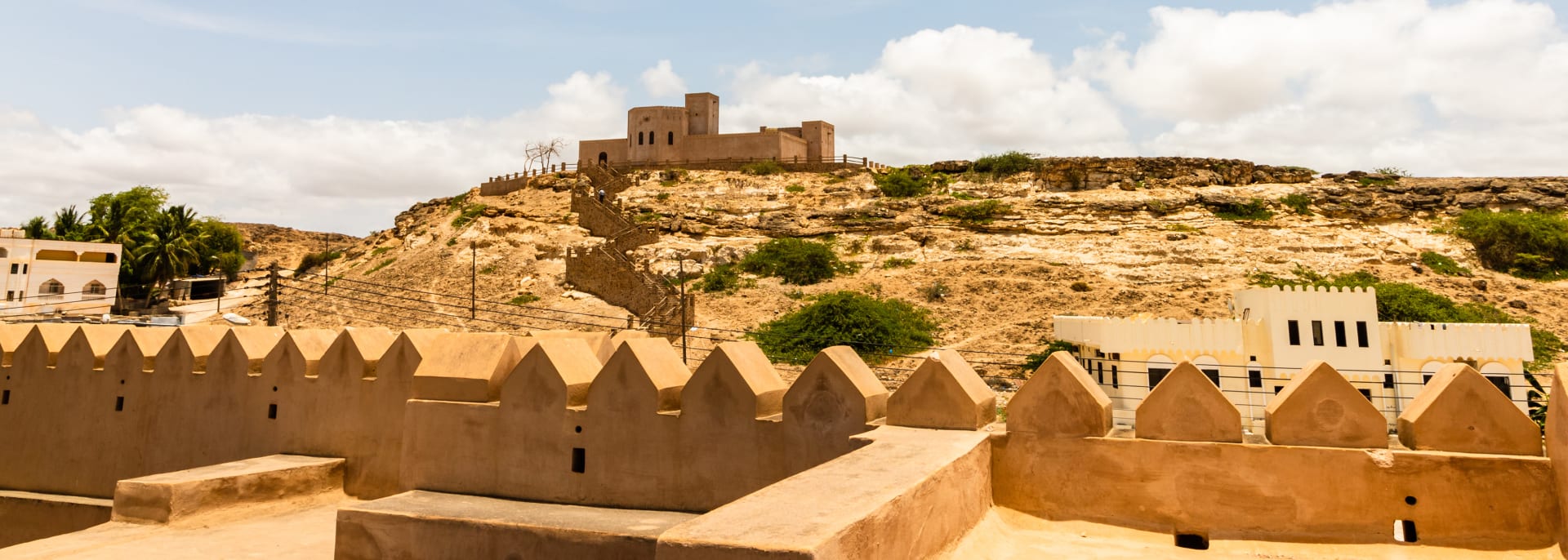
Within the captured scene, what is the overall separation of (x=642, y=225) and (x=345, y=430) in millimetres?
34589

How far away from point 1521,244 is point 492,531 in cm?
5224

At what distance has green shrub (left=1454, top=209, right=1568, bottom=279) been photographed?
3975 centimetres

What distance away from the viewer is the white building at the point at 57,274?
37.4 meters

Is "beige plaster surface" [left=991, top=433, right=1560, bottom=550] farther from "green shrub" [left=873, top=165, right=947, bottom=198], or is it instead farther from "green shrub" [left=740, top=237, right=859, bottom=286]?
"green shrub" [left=873, top=165, right=947, bottom=198]

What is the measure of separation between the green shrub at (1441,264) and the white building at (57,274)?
60.1m

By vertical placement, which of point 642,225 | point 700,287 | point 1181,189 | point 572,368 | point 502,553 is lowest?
point 502,553

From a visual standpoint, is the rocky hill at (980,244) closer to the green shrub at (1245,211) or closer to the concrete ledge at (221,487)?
the green shrub at (1245,211)

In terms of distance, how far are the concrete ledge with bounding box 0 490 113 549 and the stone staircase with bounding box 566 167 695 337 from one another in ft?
53.2

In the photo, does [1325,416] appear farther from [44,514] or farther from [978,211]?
[978,211]

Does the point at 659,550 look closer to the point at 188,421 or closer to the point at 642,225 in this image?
the point at 188,421

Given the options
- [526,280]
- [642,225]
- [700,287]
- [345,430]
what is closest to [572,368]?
[345,430]

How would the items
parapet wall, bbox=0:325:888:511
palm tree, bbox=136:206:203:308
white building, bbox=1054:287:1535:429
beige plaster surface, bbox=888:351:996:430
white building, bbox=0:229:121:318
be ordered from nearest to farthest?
beige plaster surface, bbox=888:351:996:430 < parapet wall, bbox=0:325:888:511 < white building, bbox=1054:287:1535:429 < white building, bbox=0:229:121:318 < palm tree, bbox=136:206:203:308

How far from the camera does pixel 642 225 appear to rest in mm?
41688

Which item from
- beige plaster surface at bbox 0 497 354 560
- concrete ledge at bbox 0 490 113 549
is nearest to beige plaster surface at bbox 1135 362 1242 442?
beige plaster surface at bbox 0 497 354 560
